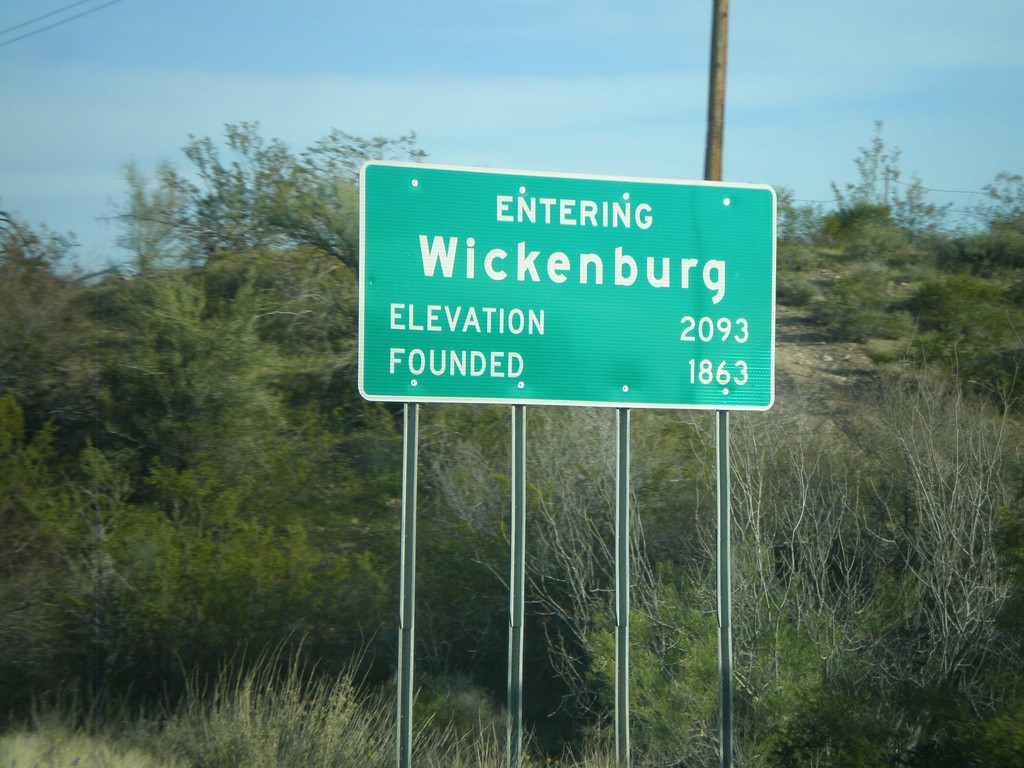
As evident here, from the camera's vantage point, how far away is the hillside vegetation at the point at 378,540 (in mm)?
7707

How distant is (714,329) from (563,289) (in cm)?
87

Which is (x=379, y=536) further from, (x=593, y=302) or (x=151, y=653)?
(x=593, y=302)

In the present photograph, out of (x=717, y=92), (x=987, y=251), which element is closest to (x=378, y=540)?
(x=717, y=92)

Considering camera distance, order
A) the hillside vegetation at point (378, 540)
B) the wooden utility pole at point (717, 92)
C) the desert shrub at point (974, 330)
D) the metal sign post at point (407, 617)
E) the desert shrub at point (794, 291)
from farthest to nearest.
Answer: the desert shrub at point (794, 291) < the desert shrub at point (974, 330) < the wooden utility pole at point (717, 92) < the hillside vegetation at point (378, 540) < the metal sign post at point (407, 617)

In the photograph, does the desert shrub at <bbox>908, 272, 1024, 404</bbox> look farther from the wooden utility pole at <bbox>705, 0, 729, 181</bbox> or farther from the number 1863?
the number 1863

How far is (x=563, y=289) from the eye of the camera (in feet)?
18.2

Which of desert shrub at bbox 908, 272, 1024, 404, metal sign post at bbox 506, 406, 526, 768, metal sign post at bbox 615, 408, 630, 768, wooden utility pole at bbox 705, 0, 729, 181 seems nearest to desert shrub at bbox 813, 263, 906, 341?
desert shrub at bbox 908, 272, 1024, 404

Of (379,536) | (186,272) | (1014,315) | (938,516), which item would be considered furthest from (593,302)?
(1014,315)

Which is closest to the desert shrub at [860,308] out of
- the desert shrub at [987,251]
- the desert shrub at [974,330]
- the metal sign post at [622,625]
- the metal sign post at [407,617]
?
the desert shrub at [974,330]

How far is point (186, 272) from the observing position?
1563 centimetres

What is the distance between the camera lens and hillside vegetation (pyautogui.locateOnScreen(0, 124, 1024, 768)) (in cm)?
771

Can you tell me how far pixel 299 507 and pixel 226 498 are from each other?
1.23 m

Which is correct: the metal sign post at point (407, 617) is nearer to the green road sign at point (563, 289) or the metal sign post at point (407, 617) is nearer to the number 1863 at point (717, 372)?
the green road sign at point (563, 289)

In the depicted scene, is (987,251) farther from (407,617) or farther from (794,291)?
(407,617)
